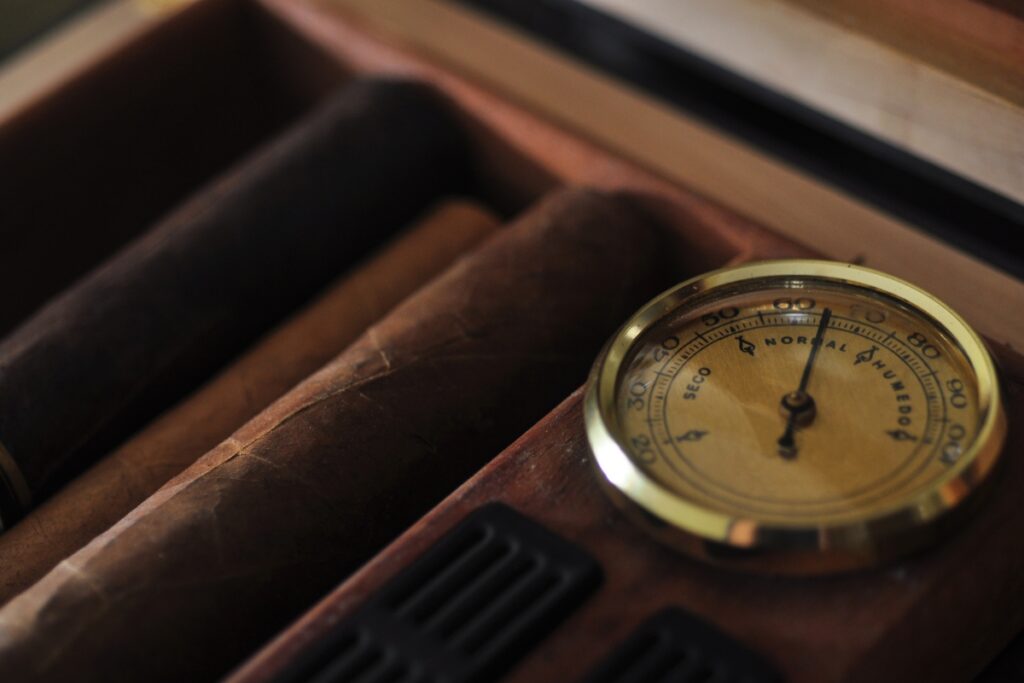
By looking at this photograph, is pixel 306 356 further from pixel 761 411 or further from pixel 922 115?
pixel 922 115

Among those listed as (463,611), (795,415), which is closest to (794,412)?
(795,415)

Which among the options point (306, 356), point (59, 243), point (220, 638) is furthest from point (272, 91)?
point (220, 638)

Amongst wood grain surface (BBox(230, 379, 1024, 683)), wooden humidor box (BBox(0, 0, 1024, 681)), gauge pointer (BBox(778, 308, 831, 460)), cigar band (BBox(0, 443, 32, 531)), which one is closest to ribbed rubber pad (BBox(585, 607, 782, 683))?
wood grain surface (BBox(230, 379, 1024, 683))

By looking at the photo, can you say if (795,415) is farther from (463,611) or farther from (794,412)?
(463,611)

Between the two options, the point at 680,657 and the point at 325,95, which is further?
the point at 325,95

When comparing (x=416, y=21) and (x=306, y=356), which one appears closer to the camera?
(x=306, y=356)

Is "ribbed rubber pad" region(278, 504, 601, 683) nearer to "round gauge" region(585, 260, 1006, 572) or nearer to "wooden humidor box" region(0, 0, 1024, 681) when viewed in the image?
"round gauge" region(585, 260, 1006, 572)
